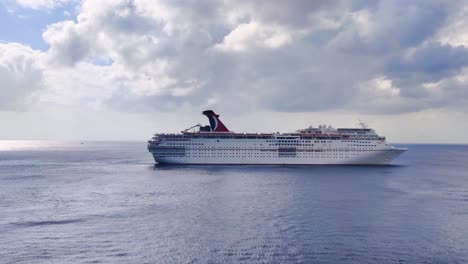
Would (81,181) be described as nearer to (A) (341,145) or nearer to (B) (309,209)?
(B) (309,209)

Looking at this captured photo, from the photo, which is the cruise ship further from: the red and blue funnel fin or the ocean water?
the ocean water

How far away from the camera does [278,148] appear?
3455 inches

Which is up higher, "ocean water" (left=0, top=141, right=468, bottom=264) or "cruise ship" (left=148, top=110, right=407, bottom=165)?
"cruise ship" (left=148, top=110, right=407, bottom=165)

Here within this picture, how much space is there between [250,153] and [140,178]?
31.0 m

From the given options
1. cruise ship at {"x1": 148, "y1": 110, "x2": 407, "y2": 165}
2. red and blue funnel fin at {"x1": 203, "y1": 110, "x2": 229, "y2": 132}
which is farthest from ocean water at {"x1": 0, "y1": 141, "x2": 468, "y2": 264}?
red and blue funnel fin at {"x1": 203, "y1": 110, "x2": 229, "y2": 132}

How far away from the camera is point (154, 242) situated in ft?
90.0

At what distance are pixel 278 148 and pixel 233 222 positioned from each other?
184 feet

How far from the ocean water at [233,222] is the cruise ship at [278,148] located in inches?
1139

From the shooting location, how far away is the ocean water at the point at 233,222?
24.9m

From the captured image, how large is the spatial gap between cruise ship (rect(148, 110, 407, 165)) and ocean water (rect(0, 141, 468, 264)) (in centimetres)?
2894

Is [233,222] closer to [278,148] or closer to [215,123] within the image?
[278,148]

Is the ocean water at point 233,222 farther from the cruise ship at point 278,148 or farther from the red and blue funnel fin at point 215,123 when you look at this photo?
the red and blue funnel fin at point 215,123

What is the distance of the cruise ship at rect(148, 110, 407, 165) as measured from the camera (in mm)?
86375

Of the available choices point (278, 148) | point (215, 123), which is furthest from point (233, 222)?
point (215, 123)
